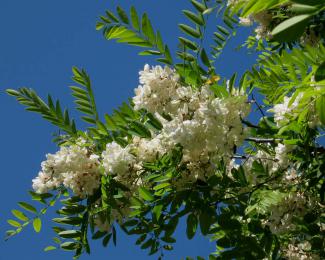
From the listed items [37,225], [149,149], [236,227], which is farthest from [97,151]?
[236,227]

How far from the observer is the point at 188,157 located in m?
2.72

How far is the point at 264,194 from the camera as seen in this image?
295 centimetres

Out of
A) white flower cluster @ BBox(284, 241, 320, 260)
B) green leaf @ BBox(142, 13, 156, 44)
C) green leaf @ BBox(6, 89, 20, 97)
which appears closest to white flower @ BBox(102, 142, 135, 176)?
green leaf @ BBox(142, 13, 156, 44)

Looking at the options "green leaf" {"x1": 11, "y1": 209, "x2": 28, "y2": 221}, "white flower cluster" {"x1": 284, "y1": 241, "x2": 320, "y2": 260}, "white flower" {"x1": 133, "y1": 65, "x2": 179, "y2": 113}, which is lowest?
"white flower cluster" {"x1": 284, "y1": 241, "x2": 320, "y2": 260}

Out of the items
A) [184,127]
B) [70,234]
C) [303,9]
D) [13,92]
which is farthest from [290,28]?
[70,234]

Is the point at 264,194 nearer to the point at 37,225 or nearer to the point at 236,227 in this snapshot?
the point at 236,227

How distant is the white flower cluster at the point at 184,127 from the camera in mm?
2555

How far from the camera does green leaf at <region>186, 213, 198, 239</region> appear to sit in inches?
115

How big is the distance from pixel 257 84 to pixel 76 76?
1.04 meters

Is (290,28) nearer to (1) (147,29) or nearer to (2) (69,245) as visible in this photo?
(1) (147,29)

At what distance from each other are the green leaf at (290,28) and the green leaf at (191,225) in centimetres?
196

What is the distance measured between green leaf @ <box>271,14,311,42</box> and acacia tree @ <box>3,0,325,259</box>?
4.23ft

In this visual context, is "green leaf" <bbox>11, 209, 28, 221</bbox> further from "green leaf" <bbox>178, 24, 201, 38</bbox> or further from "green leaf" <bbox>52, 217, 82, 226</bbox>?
"green leaf" <bbox>178, 24, 201, 38</bbox>

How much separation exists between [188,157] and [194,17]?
2.58ft
